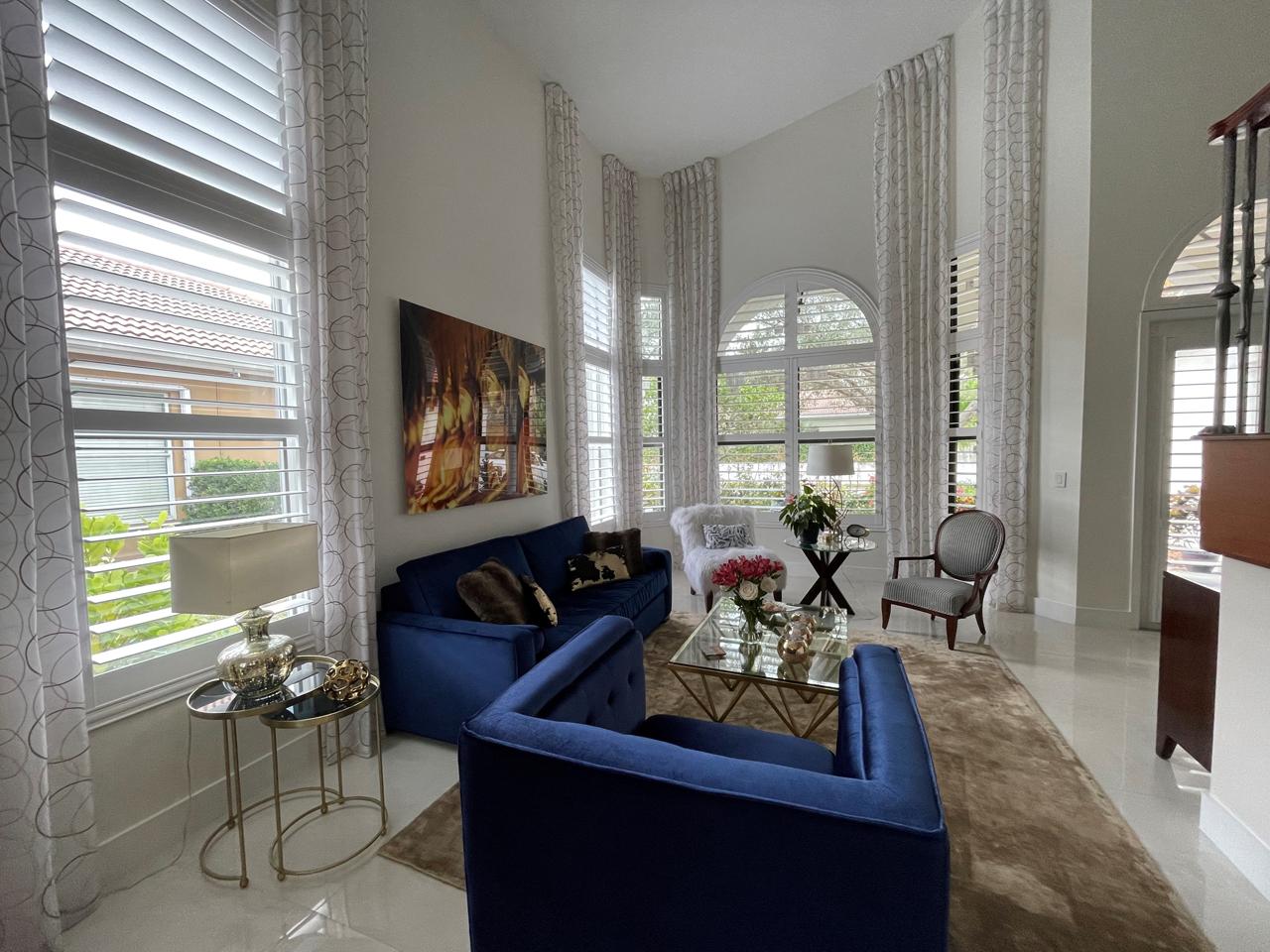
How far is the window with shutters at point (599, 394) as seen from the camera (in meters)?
5.43

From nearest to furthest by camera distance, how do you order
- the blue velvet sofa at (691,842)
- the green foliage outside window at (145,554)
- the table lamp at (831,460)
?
the blue velvet sofa at (691,842), the green foliage outside window at (145,554), the table lamp at (831,460)

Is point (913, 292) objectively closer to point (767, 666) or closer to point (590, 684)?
point (767, 666)

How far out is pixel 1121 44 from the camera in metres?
3.77

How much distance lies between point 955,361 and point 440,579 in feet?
16.1

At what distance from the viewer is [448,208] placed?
341 centimetres

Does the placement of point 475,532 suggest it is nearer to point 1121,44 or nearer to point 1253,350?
Answer: point 1253,350

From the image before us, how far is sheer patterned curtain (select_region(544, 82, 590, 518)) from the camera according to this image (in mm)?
4543

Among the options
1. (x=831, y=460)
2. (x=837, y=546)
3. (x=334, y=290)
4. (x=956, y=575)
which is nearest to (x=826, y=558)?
(x=837, y=546)

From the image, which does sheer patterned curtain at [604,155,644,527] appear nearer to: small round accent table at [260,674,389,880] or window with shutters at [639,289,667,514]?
window with shutters at [639,289,667,514]

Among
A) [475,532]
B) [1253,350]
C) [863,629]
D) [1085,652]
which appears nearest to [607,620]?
[475,532]

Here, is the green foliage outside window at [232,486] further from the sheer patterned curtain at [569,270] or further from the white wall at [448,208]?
the sheer patterned curtain at [569,270]

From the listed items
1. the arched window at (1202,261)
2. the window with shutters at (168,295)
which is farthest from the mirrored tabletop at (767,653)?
the arched window at (1202,261)

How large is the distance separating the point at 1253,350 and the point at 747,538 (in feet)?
11.9

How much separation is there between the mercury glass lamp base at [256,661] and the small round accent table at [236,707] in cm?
4
